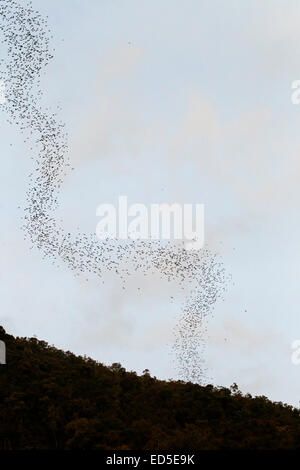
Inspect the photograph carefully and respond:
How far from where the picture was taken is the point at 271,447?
3281 cm

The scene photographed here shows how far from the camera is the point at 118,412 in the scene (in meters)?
37.3

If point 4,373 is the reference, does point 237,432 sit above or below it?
below

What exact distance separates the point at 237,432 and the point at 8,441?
11.4 metres

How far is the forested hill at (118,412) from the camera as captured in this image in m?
34.0

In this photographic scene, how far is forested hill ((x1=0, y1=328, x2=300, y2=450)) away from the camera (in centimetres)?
3397
